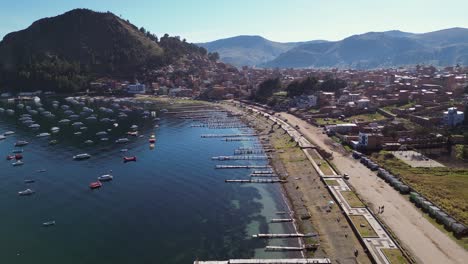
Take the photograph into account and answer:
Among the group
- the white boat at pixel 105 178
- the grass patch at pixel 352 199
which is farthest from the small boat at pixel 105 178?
the grass patch at pixel 352 199

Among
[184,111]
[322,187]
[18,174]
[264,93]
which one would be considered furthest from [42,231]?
[264,93]

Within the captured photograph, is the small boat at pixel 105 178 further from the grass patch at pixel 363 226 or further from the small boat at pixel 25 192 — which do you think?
the grass patch at pixel 363 226

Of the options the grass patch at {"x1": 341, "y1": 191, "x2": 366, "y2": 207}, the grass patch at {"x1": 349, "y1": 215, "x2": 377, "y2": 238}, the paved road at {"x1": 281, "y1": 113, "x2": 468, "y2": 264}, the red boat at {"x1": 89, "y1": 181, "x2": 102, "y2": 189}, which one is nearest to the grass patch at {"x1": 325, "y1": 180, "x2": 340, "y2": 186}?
the paved road at {"x1": 281, "y1": 113, "x2": 468, "y2": 264}

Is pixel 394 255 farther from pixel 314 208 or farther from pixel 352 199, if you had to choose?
pixel 352 199

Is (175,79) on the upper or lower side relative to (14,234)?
upper

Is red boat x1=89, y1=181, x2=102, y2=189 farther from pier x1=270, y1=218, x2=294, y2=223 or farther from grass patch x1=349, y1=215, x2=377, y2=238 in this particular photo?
grass patch x1=349, y1=215, x2=377, y2=238

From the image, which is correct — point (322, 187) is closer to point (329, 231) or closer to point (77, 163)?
point (329, 231)
